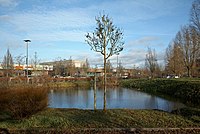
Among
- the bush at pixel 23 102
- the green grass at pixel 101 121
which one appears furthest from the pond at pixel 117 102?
the green grass at pixel 101 121

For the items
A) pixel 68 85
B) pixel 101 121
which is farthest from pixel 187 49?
pixel 101 121

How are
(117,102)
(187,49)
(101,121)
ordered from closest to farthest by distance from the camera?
(101,121)
(117,102)
(187,49)

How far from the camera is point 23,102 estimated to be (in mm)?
9281

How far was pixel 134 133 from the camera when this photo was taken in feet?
24.2

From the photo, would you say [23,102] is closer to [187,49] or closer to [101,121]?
[101,121]

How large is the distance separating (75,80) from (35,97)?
46036mm

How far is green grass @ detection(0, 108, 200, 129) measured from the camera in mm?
8742

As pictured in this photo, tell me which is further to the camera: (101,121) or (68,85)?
(68,85)

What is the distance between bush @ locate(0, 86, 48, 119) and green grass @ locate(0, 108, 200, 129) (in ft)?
1.08

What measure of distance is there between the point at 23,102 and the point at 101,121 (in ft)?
10.8

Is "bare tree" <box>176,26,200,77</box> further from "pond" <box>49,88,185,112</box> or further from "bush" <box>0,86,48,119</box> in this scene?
"bush" <box>0,86,48,119</box>

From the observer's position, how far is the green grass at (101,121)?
8742 mm

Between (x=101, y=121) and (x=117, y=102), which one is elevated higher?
(x=101, y=121)

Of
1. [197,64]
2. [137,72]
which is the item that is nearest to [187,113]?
[197,64]
